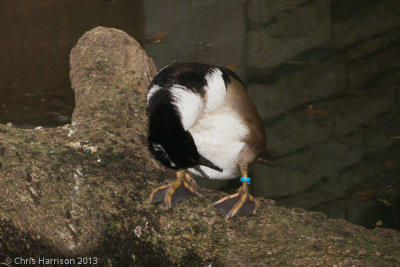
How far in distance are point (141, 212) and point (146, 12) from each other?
4655 mm

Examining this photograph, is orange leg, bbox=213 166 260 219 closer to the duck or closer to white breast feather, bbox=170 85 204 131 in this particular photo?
the duck

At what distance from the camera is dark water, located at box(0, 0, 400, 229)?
4340 mm

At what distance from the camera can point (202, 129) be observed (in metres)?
2.58

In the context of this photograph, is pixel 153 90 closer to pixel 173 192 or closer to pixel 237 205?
pixel 173 192

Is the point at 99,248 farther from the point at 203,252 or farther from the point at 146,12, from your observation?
the point at 146,12

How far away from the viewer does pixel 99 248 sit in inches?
99.2

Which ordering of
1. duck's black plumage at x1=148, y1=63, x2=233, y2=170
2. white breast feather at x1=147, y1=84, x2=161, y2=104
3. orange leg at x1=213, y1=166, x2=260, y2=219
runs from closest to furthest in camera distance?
duck's black plumage at x1=148, y1=63, x2=233, y2=170, white breast feather at x1=147, y1=84, x2=161, y2=104, orange leg at x1=213, y1=166, x2=260, y2=219

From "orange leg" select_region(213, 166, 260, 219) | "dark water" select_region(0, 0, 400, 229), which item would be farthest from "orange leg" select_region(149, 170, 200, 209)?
"dark water" select_region(0, 0, 400, 229)

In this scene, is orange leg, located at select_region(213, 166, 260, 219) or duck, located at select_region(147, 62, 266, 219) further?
orange leg, located at select_region(213, 166, 260, 219)

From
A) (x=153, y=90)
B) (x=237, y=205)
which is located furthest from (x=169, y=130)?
(x=237, y=205)

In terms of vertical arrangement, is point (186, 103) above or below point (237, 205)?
above

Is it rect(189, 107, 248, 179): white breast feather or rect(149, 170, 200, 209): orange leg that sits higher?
rect(189, 107, 248, 179): white breast feather

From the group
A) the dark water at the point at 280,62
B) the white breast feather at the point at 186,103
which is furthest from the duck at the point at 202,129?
the dark water at the point at 280,62

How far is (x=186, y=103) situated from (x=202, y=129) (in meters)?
0.43
